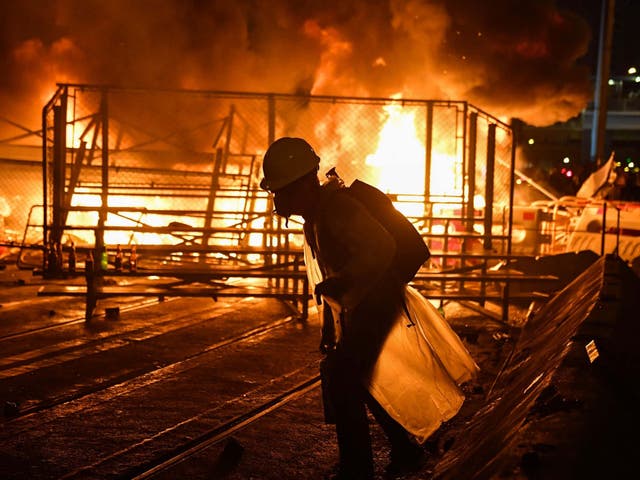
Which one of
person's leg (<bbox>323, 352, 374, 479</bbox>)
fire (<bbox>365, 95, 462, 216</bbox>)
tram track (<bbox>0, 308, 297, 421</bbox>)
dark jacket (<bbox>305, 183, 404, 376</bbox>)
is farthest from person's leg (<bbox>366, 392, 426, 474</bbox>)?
fire (<bbox>365, 95, 462, 216</bbox>)

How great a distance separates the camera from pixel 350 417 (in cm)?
385

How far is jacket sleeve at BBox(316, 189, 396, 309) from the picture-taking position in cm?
362

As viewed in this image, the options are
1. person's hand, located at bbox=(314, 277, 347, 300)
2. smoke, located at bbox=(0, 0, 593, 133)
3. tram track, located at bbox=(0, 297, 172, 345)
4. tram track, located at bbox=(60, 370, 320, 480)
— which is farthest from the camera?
smoke, located at bbox=(0, 0, 593, 133)

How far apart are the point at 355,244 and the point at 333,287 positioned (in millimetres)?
223

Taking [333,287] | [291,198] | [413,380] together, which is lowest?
[413,380]

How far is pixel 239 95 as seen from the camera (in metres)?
9.88

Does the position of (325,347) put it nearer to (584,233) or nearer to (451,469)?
(451,469)

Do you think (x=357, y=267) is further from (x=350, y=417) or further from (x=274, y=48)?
(x=274, y=48)

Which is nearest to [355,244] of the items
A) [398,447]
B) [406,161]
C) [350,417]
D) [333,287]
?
[333,287]

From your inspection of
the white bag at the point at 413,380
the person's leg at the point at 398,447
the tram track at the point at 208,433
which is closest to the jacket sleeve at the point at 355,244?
the white bag at the point at 413,380

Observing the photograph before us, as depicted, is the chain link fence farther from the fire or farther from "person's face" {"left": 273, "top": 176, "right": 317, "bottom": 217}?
"person's face" {"left": 273, "top": 176, "right": 317, "bottom": 217}

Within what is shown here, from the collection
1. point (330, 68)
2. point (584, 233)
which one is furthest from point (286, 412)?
point (330, 68)

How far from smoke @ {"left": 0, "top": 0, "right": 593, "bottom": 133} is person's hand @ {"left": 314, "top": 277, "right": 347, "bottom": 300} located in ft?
50.8

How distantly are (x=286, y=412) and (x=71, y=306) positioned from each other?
539 cm
